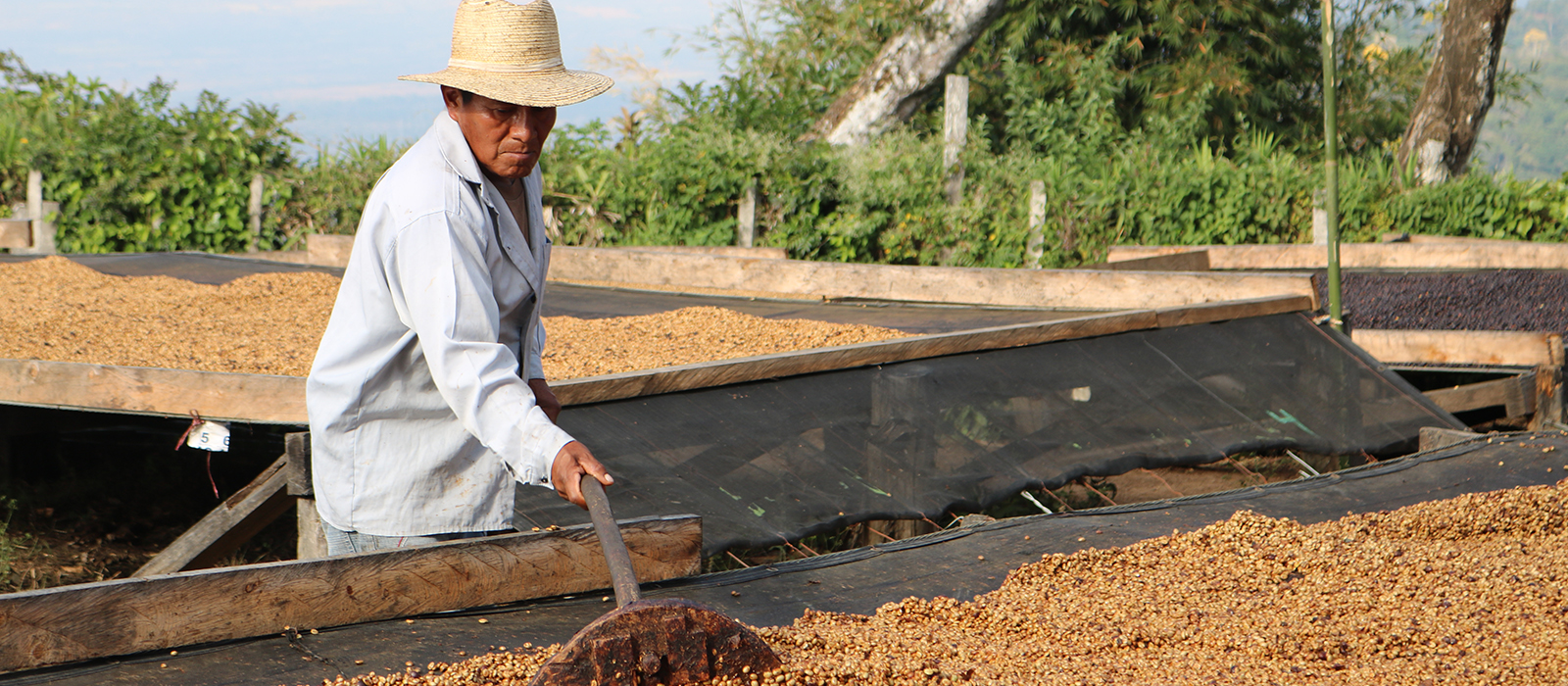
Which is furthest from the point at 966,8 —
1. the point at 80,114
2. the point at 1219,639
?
the point at 1219,639

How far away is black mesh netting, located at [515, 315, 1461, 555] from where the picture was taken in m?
2.92

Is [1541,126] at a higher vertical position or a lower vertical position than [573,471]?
higher

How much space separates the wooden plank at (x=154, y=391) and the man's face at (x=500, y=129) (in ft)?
5.10

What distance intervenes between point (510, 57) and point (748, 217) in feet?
24.8

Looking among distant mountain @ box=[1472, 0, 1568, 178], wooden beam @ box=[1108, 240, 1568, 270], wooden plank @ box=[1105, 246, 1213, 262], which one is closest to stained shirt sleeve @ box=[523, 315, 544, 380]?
wooden beam @ box=[1108, 240, 1568, 270]

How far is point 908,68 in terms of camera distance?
506 inches

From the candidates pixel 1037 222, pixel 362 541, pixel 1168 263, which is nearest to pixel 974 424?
pixel 362 541

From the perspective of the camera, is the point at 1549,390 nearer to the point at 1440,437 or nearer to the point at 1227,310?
the point at 1440,437

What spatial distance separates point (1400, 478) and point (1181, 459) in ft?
2.02

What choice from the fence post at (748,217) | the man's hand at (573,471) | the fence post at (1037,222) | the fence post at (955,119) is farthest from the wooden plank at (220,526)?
the fence post at (955,119)

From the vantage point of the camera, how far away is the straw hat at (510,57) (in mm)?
1771

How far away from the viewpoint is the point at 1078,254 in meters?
9.74

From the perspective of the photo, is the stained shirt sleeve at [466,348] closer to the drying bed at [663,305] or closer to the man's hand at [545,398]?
the man's hand at [545,398]

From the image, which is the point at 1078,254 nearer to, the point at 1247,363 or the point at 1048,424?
the point at 1247,363
